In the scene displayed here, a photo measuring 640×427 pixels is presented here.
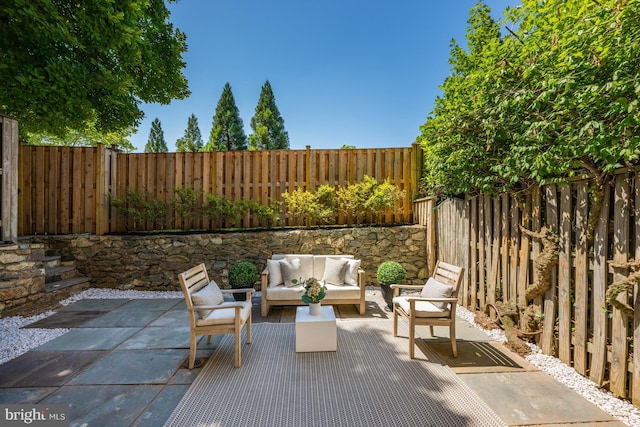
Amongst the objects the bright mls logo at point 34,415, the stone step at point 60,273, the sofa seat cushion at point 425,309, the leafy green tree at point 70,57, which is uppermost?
the leafy green tree at point 70,57

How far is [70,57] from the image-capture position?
443 centimetres

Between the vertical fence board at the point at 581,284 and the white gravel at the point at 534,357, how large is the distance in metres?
0.15

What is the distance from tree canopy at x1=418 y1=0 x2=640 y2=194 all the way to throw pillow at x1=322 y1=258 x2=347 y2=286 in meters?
2.13

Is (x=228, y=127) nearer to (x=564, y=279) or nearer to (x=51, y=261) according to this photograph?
(x=51, y=261)

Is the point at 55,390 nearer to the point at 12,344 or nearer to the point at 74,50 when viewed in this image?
the point at 12,344

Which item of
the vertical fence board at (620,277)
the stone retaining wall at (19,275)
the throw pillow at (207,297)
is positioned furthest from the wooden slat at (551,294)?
the stone retaining wall at (19,275)

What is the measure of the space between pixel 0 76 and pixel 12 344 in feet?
12.3

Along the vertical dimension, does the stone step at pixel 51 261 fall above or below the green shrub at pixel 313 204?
below

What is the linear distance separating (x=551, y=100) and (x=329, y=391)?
317cm

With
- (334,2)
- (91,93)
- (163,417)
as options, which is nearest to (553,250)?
(163,417)

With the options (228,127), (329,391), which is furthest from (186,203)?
(228,127)

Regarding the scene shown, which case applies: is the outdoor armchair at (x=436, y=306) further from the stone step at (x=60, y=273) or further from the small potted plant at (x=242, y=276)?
the stone step at (x=60, y=273)

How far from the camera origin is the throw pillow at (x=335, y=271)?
4406mm

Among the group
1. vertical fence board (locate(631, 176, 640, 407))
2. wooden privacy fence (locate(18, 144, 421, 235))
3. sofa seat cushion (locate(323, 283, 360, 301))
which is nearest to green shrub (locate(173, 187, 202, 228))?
wooden privacy fence (locate(18, 144, 421, 235))
